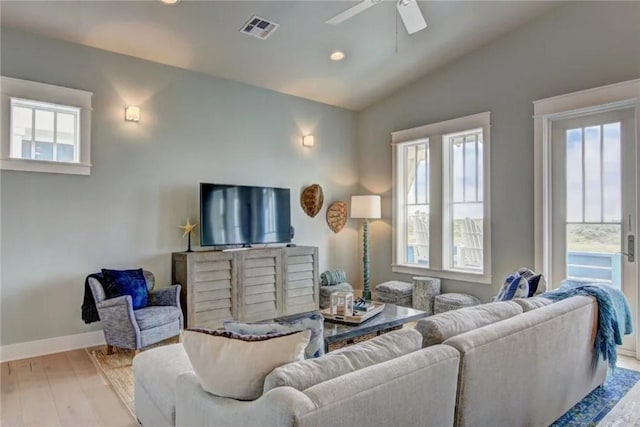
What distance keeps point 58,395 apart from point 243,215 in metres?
2.55

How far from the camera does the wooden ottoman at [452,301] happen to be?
472 centimetres

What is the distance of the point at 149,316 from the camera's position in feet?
12.0

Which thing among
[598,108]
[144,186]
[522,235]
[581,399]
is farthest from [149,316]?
[598,108]

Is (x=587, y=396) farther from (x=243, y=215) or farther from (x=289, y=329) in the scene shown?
(x=243, y=215)

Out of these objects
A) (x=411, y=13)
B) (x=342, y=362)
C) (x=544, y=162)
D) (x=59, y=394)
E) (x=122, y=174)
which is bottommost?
(x=59, y=394)

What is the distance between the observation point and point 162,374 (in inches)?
84.3

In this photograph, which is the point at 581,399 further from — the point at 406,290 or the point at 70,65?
the point at 70,65

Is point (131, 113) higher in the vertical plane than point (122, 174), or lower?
higher

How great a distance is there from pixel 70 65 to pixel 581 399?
527cm

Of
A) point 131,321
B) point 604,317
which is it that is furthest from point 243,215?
point 604,317

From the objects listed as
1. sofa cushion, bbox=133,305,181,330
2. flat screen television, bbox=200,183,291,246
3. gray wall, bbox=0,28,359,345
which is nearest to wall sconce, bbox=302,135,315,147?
gray wall, bbox=0,28,359,345

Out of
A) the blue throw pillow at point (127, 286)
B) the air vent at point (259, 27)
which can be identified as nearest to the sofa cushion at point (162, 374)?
the blue throw pillow at point (127, 286)

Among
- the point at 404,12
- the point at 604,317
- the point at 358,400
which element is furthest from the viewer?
the point at 404,12

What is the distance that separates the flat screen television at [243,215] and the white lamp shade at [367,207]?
1075 millimetres
